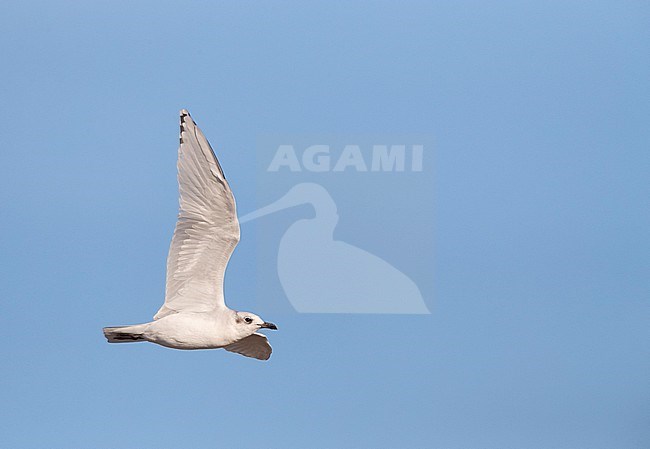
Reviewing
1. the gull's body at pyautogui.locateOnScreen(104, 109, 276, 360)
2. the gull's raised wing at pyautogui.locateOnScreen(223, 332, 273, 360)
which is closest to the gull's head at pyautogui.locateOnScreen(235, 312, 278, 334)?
the gull's body at pyautogui.locateOnScreen(104, 109, 276, 360)

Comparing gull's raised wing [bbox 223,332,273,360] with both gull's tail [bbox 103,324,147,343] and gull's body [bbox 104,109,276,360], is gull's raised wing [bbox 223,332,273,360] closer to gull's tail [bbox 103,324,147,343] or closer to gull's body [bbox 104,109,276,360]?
gull's body [bbox 104,109,276,360]

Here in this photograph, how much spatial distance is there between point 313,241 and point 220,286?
1773 mm

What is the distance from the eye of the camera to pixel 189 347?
3.48 metres

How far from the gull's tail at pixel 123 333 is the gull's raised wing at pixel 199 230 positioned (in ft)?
0.49

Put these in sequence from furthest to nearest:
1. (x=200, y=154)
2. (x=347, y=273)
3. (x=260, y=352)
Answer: (x=347, y=273) → (x=260, y=352) → (x=200, y=154)

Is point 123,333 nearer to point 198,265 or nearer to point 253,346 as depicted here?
point 198,265

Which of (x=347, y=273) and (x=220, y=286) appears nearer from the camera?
(x=220, y=286)

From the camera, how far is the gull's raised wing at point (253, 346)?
3.71 meters

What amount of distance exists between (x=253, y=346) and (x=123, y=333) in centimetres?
52

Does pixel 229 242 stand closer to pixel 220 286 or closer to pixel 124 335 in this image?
pixel 220 286

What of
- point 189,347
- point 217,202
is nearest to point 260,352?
point 189,347

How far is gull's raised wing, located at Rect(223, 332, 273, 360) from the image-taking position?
3713 mm

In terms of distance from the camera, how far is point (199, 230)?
3467 mm

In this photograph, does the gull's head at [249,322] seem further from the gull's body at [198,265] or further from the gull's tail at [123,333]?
the gull's tail at [123,333]
